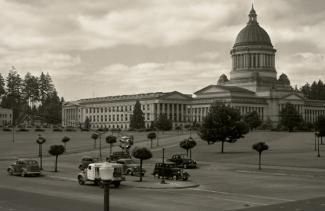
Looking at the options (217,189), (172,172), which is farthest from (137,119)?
(217,189)

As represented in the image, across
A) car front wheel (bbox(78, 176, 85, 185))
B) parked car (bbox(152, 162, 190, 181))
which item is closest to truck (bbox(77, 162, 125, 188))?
car front wheel (bbox(78, 176, 85, 185))

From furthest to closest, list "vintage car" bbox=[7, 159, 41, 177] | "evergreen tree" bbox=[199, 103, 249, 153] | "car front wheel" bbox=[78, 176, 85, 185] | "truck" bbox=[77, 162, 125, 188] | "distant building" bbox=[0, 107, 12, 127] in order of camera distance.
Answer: "distant building" bbox=[0, 107, 12, 127] < "evergreen tree" bbox=[199, 103, 249, 153] < "vintage car" bbox=[7, 159, 41, 177] < "car front wheel" bbox=[78, 176, 85, 185] < "truck" bbox=[77, 162, 125, 188]

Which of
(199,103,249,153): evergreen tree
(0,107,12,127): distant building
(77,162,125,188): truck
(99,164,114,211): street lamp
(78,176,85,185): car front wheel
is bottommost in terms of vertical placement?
(78,176,85,185): car front wheel

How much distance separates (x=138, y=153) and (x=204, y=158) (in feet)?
97.1

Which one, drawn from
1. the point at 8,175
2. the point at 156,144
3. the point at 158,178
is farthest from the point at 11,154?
the point at 158,178

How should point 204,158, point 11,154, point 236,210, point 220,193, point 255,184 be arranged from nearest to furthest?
1. point 236,210
2. point 220,193
3. point 255,184
4. point 204,158
5. point 11,154

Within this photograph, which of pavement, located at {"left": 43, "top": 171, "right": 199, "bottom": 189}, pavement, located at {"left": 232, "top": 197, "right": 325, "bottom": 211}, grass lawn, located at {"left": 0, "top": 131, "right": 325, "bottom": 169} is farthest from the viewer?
grass lawn, located at {"left": 0, "top": 131, "right": 325, "bottom": 169}

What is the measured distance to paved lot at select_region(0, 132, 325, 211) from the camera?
31672 millimetres

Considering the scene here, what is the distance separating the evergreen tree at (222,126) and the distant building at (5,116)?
376 ft

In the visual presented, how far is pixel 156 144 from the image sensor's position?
101875 millimetres

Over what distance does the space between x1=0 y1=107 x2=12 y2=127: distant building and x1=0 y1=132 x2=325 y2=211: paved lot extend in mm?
122578

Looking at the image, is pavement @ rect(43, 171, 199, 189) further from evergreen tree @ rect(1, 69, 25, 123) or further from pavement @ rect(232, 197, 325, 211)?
evergreen tree @ rect(1, 69, 25, 123)

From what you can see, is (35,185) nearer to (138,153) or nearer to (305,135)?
(138,153)

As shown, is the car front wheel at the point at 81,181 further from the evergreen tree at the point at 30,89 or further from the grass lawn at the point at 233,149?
the evergreen tree at the point at 30,89
